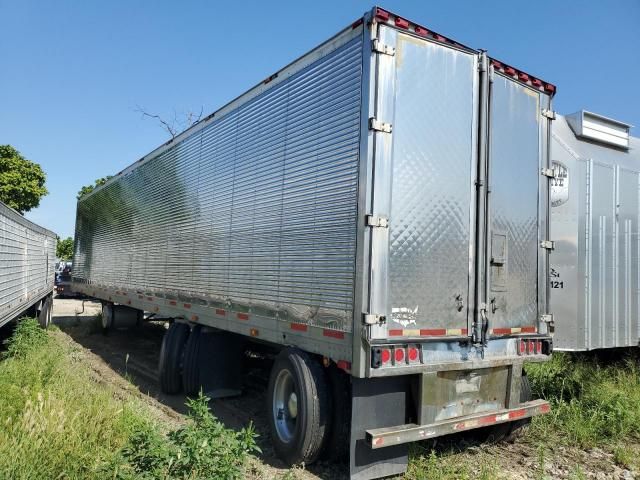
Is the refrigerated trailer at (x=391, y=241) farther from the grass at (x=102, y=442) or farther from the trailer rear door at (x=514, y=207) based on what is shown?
the grass at (x=102, y=442)

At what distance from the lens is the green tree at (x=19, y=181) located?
27797 mm

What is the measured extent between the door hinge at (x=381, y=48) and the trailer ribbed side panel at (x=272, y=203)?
0.17m

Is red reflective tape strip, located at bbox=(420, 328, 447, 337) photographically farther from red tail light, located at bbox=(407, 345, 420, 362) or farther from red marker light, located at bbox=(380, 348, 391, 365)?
red marker light, located at bbox=(380, 348, 391, 365)

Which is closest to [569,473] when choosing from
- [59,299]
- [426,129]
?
[426,129]

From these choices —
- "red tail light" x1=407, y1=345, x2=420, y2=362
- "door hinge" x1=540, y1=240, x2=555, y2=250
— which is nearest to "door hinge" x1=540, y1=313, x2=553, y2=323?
"door hinge" x1=540, y1=240, x2=555, y2=250

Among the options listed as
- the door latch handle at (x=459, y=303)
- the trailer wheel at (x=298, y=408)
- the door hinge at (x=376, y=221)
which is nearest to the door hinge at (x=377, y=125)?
the door hinge at (x=376, y=221)

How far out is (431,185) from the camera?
15.0ft

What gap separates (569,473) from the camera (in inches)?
186

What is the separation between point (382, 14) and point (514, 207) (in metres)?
2.31

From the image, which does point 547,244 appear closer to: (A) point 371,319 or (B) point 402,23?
(A) point 371,319

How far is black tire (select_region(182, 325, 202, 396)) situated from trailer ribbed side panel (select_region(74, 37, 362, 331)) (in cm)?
69

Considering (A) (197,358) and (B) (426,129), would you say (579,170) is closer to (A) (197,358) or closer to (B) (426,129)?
(B) (426,129)

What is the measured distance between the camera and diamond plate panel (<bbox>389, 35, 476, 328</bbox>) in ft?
14.3

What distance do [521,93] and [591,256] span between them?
330 cm
